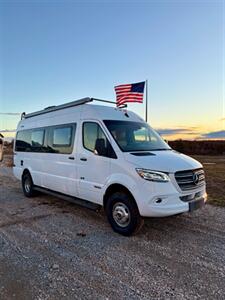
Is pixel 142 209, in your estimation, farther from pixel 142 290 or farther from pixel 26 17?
pixel 26 17

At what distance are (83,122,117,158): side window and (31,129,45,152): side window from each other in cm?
239

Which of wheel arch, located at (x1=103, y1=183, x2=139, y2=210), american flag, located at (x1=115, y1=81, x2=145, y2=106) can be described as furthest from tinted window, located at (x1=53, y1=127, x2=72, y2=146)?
american flag, located at (x1=115, y1=81, x2=145, y2=106)

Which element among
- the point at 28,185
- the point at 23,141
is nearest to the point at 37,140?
the point at 23,141

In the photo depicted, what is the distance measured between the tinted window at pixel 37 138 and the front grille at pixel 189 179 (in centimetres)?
459

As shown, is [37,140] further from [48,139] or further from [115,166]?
[115,166]

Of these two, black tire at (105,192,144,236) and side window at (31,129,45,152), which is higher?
side window at (31,129,45,152)

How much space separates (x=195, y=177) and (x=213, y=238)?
3.71 ft

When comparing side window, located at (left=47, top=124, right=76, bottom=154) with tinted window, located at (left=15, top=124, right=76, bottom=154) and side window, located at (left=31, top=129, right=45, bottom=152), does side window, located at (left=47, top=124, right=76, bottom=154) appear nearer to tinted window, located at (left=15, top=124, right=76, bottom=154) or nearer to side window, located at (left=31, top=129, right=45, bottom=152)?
tinted window, located at (left=15, top=124, right=76, bottom=154)

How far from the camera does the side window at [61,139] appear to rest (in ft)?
21.8

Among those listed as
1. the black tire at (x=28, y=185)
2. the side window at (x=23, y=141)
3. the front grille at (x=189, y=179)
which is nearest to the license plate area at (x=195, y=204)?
the front grille at (x=189, y=179)

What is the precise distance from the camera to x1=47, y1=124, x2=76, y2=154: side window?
665 centimetres

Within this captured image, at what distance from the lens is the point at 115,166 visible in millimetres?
5281

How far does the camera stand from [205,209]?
22.7ft

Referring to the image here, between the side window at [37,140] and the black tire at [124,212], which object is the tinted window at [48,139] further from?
the black tire at [124,212]
